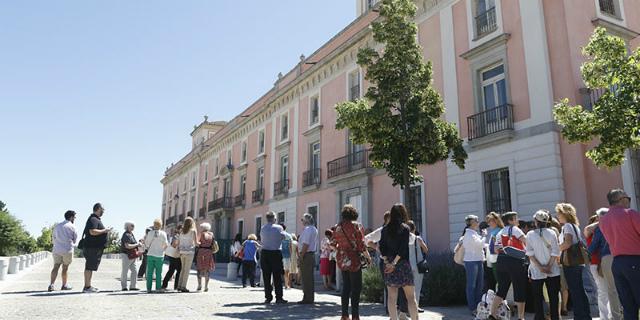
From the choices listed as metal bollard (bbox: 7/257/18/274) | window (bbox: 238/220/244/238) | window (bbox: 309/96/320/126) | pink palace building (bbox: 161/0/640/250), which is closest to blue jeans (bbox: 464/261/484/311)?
pink palace building (bbox: 161/0/640/250)

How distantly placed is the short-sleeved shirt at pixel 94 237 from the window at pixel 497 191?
9.90 metres

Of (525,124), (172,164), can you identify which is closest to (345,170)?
(525,124)

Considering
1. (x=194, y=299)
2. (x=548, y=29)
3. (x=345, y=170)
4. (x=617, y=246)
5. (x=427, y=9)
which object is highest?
Result: (x=427, y=9)

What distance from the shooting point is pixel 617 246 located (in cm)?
468

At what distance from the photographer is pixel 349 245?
20.9 ft

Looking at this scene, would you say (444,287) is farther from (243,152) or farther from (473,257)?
(243,152)

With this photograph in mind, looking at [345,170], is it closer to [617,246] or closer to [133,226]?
[133,226]

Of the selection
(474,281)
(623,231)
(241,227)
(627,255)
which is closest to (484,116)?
(474,281)

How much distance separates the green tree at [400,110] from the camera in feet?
32.8

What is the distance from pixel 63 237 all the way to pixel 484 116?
11266mm

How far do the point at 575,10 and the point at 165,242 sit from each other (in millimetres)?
11918

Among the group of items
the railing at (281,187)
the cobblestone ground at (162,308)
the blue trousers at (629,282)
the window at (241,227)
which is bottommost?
the cobblestone ground at (162,308)

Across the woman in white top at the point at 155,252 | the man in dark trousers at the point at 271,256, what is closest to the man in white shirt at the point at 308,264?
the man in dark trousers at the point at 271,256

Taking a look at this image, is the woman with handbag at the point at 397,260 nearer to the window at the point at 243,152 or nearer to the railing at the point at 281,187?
the railing at the point at 281,187
